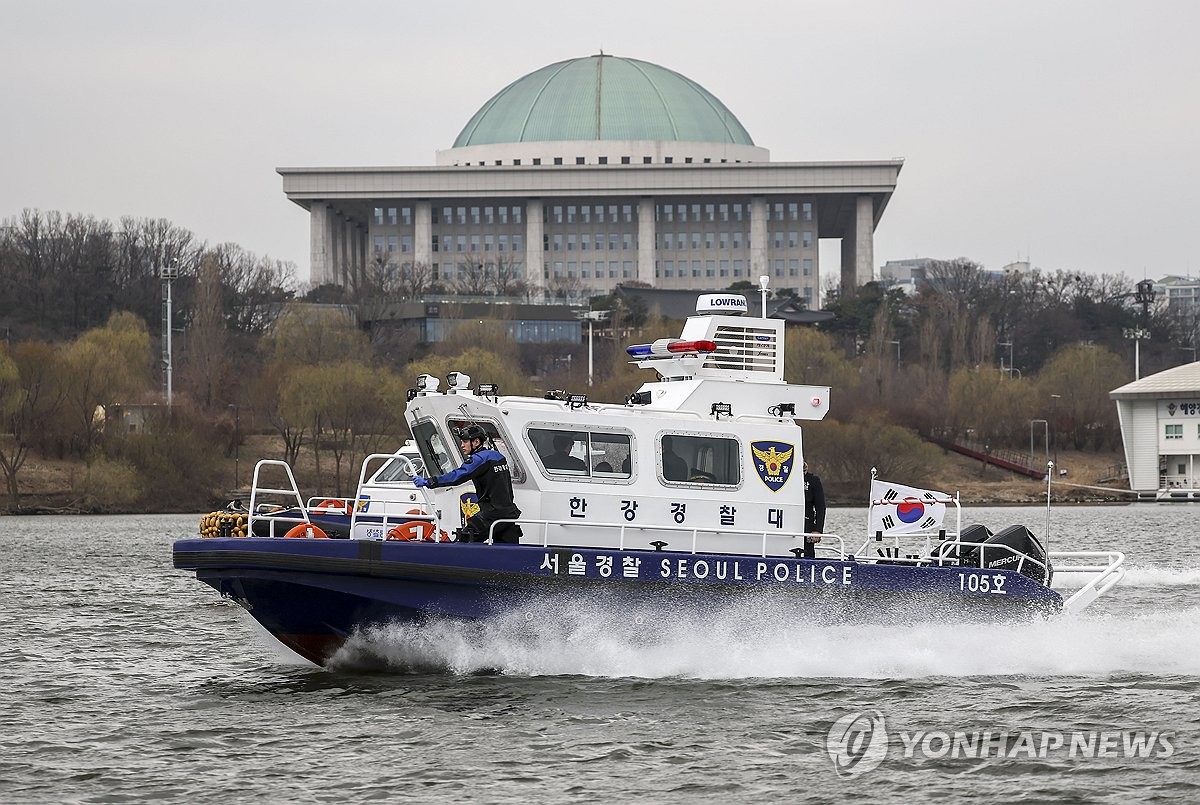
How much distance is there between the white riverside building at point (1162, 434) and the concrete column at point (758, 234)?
9392 cm

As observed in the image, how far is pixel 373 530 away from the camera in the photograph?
17922mm

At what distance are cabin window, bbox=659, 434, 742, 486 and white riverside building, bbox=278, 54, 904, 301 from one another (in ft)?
490

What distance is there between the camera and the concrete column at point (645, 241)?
177 metres

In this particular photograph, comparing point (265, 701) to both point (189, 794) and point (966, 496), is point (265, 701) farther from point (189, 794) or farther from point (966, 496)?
point (966, 496)

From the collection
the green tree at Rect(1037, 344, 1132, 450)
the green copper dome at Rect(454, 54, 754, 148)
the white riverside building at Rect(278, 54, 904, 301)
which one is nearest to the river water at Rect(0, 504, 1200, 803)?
the green tree at Rect(1037, 344, 1132, 450)

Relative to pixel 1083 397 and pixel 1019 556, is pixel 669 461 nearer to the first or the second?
pixel 1019 556

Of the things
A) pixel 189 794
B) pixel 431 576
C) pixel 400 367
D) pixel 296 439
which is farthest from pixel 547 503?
pixel 400 367

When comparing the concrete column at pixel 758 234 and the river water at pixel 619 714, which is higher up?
the concrete column at pixel 758 234

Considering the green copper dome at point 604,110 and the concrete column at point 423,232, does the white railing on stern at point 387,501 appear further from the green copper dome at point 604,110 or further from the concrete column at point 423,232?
the green copper dome at point 604,110

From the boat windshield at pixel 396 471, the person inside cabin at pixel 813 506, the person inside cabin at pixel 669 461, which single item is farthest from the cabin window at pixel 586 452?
the boat windshield at pixel 396 471

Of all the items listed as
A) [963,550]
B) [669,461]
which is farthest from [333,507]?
[963,550]

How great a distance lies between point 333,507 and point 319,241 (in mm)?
156444

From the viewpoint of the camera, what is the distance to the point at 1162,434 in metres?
83.2

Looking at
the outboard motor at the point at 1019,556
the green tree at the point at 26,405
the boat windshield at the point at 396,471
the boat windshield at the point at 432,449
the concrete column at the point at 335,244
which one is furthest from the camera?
the concrete column at the point at 335,244
